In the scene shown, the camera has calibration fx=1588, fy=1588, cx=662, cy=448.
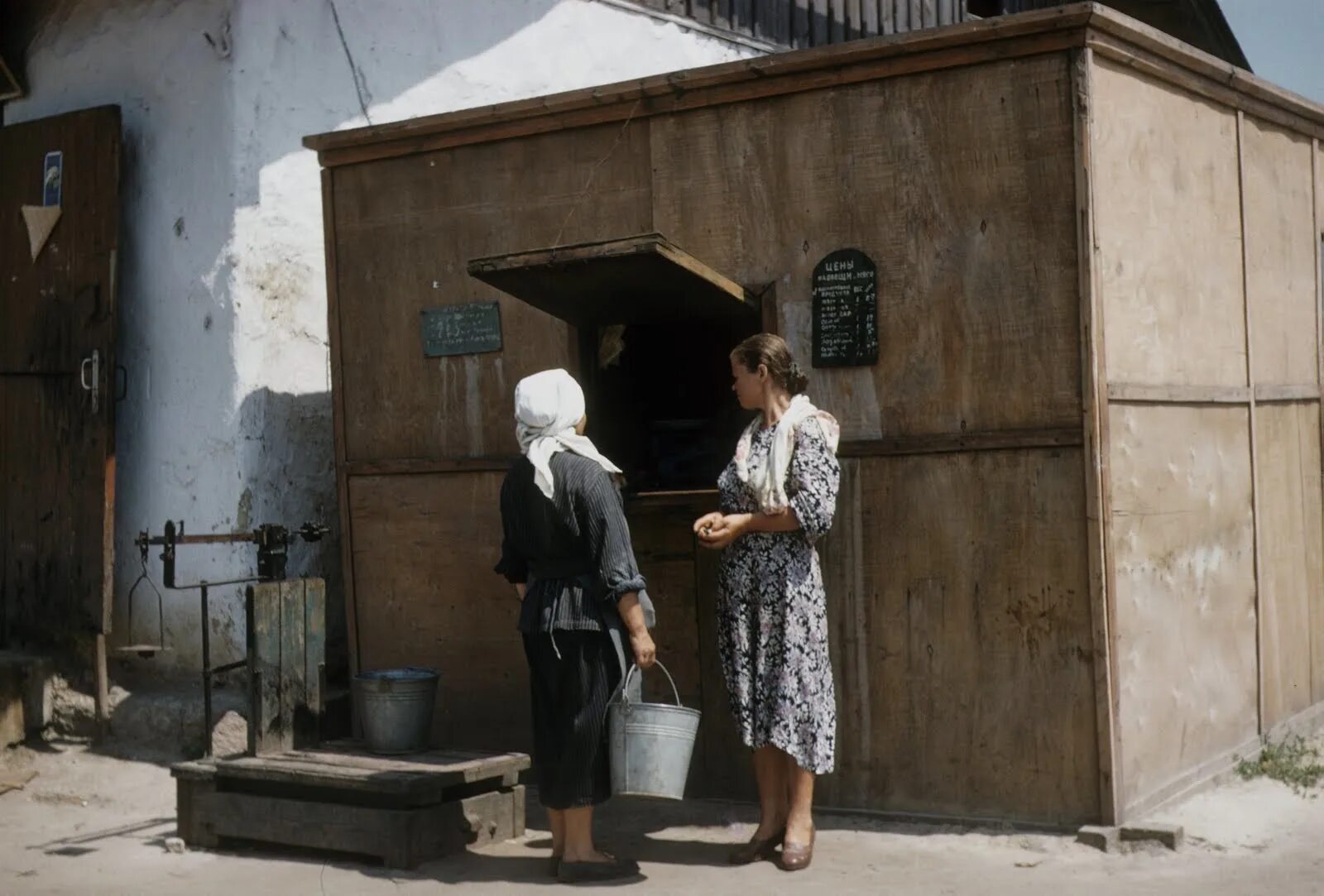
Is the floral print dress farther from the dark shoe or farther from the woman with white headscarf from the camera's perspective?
the dark shoe

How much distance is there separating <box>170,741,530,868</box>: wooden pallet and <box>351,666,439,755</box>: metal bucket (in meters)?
0.09

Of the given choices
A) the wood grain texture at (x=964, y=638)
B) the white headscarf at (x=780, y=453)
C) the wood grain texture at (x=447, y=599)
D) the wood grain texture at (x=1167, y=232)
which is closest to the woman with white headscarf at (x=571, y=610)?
the white headscarf at (x=780, y=453)

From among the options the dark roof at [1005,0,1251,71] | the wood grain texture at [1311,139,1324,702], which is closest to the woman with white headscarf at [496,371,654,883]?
the wood grain texture at [1311,139,1324,702]

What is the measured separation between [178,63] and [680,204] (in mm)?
3471

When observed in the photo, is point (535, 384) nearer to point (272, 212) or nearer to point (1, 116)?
point (272, 212)

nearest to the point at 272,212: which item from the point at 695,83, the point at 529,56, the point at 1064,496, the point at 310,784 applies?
the point at 529,56

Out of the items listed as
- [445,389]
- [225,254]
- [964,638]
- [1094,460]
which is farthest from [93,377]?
[1094,460]

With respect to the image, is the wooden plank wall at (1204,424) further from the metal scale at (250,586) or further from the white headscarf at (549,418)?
the metal scale at (250,586)

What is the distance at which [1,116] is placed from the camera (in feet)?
32.7

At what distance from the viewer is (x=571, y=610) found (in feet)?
19.7

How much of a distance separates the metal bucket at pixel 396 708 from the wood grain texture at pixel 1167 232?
10.4 ft

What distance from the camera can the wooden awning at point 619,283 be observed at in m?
6.47

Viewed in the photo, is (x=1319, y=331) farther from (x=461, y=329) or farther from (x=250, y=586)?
(x=250, y=586)

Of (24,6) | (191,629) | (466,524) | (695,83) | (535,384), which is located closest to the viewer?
(535,384)
